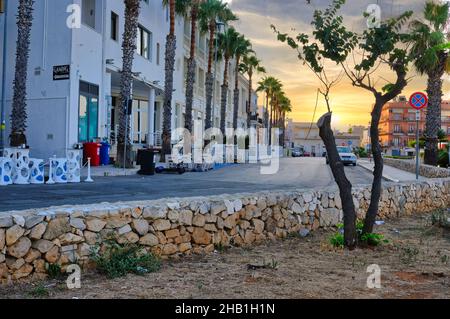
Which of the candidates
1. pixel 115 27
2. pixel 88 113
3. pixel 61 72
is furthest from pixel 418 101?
pixel 115 27

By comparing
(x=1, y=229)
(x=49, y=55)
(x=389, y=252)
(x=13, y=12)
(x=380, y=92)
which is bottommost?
(x=389, y=252)

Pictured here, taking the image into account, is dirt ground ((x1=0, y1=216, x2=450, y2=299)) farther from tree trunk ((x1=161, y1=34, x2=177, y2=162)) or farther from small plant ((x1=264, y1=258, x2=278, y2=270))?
tree trunk ((x1=161, y1=34, x2=177, y2=162))

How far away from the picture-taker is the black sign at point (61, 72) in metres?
22.0

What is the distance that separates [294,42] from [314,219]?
3159 millimetres

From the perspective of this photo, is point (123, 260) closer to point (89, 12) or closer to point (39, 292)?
point (39, 292)

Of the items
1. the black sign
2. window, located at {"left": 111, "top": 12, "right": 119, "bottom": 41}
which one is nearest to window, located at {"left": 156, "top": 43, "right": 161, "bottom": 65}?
window, located at {"left": 111, "top": 12, "right": 119, "bottom": 41}

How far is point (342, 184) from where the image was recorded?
299 inches

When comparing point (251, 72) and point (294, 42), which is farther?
point (251, 72)

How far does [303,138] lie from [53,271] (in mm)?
134165

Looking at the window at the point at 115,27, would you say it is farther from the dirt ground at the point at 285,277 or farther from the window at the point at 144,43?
the dirt ground at the point at 285,277

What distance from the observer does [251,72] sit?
61.8 meters

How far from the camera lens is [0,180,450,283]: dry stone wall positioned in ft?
17.4
